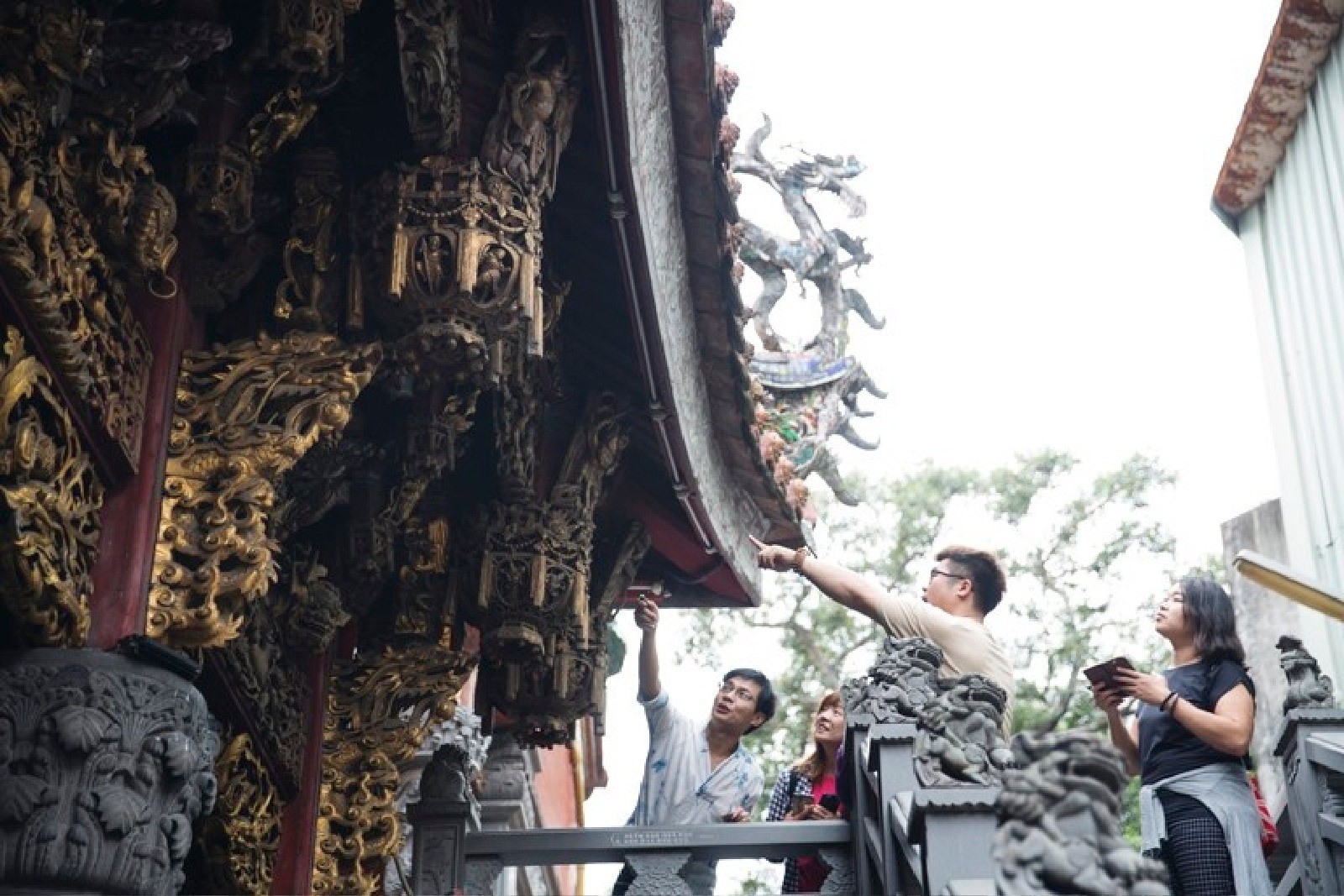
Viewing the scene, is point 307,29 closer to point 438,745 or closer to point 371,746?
point 371,746

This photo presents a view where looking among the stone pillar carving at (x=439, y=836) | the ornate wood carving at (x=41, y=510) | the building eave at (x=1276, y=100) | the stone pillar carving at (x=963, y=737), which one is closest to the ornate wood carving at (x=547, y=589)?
the stone pillar carving at (x=439, y=836)

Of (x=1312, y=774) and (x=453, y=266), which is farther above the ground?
(x=453, y=266)

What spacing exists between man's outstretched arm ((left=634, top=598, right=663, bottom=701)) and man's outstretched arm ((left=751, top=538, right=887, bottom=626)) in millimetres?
1250

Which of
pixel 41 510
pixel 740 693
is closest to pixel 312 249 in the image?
pixel 41 510

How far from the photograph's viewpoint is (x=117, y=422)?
455 cm

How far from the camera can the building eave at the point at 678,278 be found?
5.58m

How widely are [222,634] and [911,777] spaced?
6.61 feet

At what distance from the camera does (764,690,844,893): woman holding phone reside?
271 inches

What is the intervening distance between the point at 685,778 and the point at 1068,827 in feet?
15.0

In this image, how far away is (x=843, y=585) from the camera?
6199 mm

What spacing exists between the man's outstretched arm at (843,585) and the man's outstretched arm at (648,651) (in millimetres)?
1250

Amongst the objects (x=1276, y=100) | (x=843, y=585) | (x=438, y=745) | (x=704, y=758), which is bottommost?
(x=704, y=758)

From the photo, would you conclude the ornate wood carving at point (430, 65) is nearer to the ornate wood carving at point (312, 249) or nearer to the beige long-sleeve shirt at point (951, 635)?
the ornate wood carving at point (312, 249)

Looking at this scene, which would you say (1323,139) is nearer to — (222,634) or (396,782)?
(396,782)
